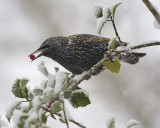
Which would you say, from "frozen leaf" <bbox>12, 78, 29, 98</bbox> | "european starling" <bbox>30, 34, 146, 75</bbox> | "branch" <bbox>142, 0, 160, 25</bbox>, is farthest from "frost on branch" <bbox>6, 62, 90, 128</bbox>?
"european starling" <bbox>30, 34, 146, 75</bbox>

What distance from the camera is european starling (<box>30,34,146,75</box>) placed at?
3895 millimetres

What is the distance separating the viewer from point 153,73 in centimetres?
707

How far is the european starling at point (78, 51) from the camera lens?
3.89 meters

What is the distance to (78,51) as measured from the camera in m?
4.01

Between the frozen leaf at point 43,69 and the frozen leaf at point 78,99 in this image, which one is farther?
the frozen leaf at point 43,69

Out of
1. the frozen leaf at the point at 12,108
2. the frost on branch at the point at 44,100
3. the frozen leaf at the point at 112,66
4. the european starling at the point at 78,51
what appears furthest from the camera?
the european starling at the point at 78,51

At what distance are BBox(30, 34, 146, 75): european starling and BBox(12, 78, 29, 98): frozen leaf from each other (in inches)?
76.3

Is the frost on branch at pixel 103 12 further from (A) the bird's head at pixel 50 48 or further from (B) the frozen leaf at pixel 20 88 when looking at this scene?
(A) the bird's head at pixel 50 48

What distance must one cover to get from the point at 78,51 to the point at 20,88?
84.1 inches

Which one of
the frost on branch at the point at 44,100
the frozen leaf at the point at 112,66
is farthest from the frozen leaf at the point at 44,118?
the frozen leaf at the point at 112,66

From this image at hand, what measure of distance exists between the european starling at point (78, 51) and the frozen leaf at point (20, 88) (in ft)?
6.35

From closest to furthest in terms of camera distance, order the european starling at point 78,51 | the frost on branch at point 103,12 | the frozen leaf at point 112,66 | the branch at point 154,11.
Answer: the branch at point 154,11, the frost on branch at point 103,12, the frozen leaf at point 112,66, the european starling at point 78,51

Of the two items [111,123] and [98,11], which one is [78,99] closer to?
[111,123]

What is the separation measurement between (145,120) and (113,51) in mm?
4750
